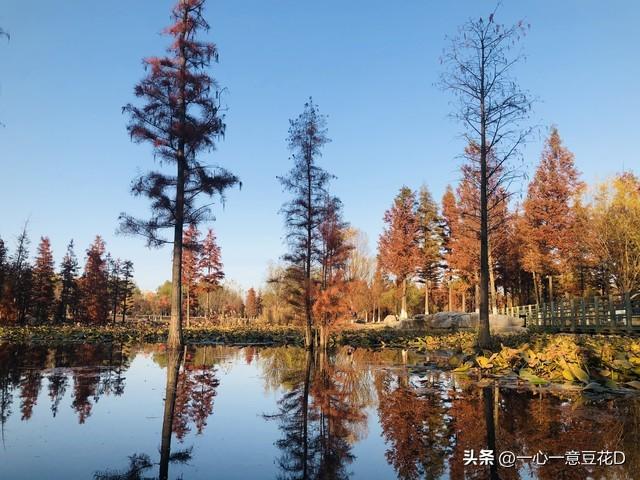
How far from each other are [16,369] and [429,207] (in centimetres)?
4439

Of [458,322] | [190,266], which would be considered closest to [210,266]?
[190,266]

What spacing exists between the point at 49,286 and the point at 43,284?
0.61m

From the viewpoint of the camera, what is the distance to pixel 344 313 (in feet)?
58.8

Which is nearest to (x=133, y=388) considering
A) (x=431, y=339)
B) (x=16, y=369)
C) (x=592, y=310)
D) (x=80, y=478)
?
(x=16, y=369)

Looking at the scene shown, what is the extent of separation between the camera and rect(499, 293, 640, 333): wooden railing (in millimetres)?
18625

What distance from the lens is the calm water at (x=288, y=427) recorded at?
439cm

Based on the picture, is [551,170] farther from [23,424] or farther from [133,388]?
[23,424]

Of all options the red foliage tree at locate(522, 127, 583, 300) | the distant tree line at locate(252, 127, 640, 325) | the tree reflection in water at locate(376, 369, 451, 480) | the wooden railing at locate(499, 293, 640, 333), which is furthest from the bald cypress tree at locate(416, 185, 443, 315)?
the tree reflection in water at locate(376, 369, 451, 480)

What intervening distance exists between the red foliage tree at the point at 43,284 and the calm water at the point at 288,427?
120ft

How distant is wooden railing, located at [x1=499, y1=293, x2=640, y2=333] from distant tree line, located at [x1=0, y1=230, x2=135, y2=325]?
1351 inches

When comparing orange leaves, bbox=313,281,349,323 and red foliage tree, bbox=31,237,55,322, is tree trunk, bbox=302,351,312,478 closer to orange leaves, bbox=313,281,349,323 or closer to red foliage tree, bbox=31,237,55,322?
orange leaves, bbox=313,281,349,323

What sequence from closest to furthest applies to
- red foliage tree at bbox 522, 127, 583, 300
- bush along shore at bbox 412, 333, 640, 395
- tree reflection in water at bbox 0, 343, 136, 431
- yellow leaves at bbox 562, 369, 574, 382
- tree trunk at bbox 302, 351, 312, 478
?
tree trunk at bbox 302, 351, 312, 478
tree reflection in water at bbox 0, 343, 136, 431
bush along shore at bbox 412, 333, 640, 395
yellow leaves at bbox 562, 369, 574, 382
red foliage tree at bbox 522, 127, 583, 300

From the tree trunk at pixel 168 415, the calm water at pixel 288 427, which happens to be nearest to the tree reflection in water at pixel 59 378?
the calm water at pixel 288 427

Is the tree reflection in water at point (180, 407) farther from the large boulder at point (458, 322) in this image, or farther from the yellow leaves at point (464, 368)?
the large boulder at point (458, 322)
